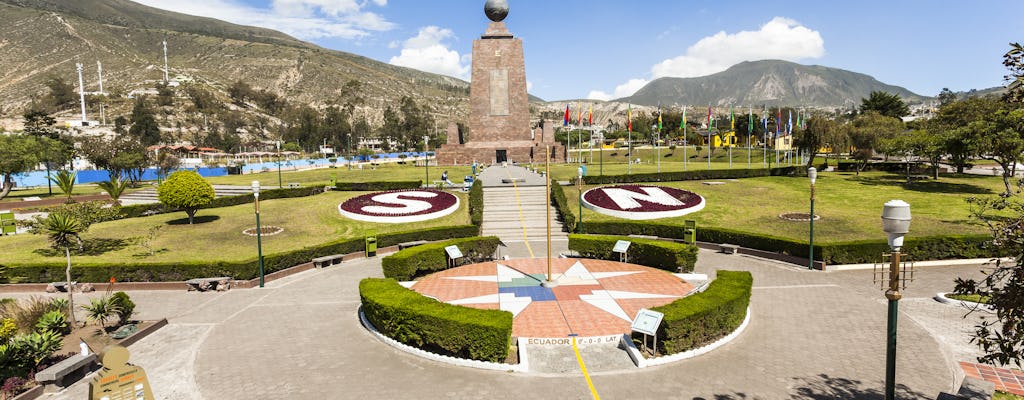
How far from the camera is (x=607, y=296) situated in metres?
20.1

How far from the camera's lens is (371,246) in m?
28.6

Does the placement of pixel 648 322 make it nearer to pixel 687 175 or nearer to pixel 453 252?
pixel 453 252

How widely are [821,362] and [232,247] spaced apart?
95.1ft

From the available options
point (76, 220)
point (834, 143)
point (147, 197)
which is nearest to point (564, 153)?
point (834, 143)

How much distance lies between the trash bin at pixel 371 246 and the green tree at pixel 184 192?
44.8 ft

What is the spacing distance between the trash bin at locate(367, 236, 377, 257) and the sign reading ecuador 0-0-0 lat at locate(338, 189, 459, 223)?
6597 mm

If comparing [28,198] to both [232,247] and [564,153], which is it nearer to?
[232,247]

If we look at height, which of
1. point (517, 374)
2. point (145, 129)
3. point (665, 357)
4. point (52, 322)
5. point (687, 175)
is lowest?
point (517, 374)

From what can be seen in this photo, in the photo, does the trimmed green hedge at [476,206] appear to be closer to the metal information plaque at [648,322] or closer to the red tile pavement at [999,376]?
the metal information plaque at [648,322]

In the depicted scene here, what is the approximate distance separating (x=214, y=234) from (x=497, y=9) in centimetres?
5339

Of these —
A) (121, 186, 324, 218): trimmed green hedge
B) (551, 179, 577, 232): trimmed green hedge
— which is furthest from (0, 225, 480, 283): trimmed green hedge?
(551, 179, 577, 232): trimmed green hedge

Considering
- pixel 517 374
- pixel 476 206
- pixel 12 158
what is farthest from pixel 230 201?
pixel 517 374

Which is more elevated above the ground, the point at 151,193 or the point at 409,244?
the point at 151,193

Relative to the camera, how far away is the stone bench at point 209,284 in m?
22.5
